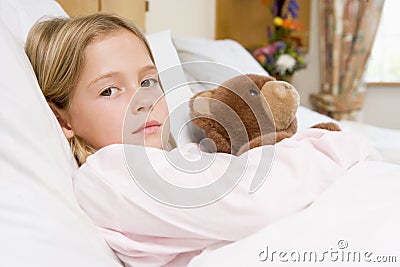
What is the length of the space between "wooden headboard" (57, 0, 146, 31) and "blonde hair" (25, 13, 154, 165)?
0.64m

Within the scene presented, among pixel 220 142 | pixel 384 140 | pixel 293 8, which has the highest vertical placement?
pixel 220 142

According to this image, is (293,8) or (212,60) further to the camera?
(293,8)

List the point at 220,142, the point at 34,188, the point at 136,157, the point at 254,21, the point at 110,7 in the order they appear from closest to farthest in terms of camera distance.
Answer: the point at 34,188 < the point at 136,157 < the point at 220,142 < the point at 110,7 < the point at 254,21

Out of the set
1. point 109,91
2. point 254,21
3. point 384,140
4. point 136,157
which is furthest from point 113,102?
point 254,21

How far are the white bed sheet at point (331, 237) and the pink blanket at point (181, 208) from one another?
24 millimetres

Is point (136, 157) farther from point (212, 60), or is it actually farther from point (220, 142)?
point (212, 60)

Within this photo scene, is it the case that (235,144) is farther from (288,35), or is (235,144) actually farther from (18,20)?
(288,35)

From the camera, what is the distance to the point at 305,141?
2.56ft

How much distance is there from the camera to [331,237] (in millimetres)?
614

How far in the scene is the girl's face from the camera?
84 cm

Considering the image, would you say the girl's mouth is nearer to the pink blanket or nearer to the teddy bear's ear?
the pink blanket

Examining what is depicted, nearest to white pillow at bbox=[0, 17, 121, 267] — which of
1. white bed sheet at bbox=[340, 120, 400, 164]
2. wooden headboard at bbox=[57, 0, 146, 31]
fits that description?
wooden headboard at bbox=[57, 0, 146, 31]

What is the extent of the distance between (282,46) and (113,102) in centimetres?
228

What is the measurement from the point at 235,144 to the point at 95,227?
15.5 inches
